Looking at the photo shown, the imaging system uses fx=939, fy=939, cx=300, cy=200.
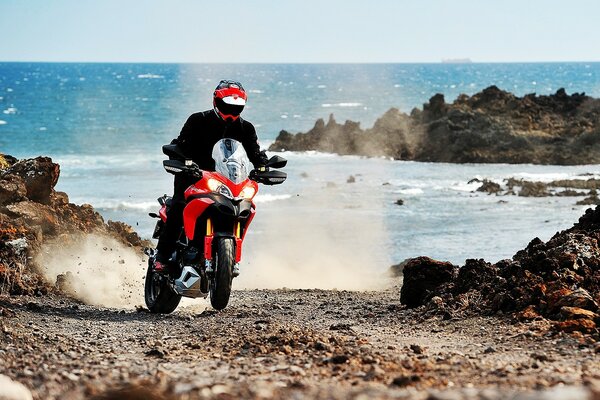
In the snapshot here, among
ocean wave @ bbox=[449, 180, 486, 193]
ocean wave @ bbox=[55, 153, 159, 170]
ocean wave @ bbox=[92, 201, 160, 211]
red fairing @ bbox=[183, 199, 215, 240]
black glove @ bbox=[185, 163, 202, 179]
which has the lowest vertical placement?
ocean wave @ bbox=[55, 153, 159, 170]

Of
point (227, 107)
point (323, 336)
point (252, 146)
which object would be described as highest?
point (227, 107)

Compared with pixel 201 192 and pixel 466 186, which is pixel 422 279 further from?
pixel 466 186

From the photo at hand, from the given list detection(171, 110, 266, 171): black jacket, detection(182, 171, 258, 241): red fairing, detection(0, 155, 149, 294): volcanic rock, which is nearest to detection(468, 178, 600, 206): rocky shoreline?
detection(0, 155, 149, 294): volcanic rock

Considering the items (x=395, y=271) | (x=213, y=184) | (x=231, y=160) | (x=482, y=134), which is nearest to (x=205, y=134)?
(x=231, y=160)

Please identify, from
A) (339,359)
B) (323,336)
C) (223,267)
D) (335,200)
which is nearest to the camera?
(339,359)

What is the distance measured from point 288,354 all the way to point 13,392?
2.85 meters

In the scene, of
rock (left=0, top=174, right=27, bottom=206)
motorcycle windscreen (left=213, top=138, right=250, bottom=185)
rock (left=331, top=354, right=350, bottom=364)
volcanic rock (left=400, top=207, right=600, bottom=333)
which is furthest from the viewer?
rock (left=0, top=174, right=27, bottom=206)

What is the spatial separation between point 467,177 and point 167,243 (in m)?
34.6

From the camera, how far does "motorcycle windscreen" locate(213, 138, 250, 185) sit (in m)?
10.1

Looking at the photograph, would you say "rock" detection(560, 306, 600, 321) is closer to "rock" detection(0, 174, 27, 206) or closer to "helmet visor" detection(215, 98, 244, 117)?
"helmet visor" detection(215, 98, 244, 117)

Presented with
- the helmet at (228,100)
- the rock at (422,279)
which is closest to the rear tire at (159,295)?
the helmet at (228,100)

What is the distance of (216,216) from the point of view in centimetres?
1005

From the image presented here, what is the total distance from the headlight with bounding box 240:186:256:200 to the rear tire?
1736mm

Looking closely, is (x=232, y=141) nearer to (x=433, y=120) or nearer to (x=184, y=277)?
(x=184, y=277)
